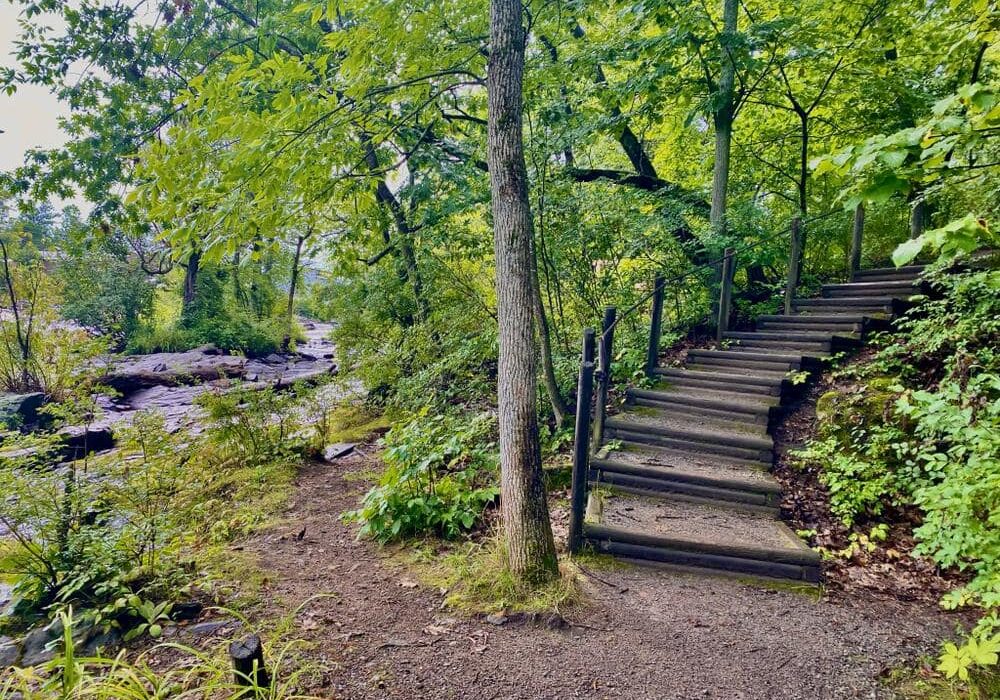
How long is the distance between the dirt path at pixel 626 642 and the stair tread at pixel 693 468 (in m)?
1.03

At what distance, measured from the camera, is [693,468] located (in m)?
4.56

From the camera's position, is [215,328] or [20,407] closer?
[20,407]

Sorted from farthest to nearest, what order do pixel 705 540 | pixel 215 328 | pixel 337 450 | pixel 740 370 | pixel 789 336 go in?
pixel 215 328 < pixel 337 450 < pixel 789 336 < pixel 740 370 < pixel 705 540

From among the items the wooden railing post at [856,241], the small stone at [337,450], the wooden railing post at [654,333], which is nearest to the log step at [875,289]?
the wooden railing post at [856,241]

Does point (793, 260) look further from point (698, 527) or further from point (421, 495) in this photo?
point (421, 495)

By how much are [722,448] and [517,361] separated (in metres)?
2.76

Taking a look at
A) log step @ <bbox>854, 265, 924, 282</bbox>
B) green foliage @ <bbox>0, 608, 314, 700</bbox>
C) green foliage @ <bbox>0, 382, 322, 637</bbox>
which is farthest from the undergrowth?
log step @ <bbox>854, 265, 924, 282</bbox>

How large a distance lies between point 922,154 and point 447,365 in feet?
17.9

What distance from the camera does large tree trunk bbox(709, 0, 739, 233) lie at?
6484 mm

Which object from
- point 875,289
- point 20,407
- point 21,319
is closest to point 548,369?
point 875,289

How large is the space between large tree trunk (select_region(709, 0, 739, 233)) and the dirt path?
4950mm

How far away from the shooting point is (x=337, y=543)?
14.3 feet

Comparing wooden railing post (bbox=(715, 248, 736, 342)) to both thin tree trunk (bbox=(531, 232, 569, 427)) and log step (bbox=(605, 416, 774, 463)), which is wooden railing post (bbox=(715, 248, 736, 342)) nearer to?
log step (bbox=(605, 416, 774, 463))

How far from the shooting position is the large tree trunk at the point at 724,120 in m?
6.48
